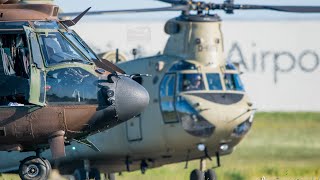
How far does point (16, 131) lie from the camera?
17219mm

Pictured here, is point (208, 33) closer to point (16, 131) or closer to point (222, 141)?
point (222, 141)

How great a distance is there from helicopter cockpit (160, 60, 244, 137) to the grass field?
3.43ft

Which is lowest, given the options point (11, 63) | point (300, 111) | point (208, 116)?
point (300, 111)

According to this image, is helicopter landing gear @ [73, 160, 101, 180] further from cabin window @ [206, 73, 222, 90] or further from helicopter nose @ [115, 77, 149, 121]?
helicopter nose @ [115, 77, 149, 121]

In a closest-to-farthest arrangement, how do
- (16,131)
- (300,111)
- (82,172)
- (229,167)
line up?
(16,131)
(82,172)
(229,167)
(300,111)

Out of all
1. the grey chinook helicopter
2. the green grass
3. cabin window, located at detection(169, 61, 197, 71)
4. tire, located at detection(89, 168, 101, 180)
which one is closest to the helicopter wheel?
the grey chinook helicopter

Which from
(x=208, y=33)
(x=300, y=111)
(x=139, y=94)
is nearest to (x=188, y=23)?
(x=208, y=33)

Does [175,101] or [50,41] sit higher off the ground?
[50,41]

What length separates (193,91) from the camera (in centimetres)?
2566

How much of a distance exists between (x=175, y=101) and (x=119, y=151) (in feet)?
4.26

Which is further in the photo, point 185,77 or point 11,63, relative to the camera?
point 185,77

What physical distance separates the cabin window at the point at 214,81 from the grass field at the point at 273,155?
5.30 feet

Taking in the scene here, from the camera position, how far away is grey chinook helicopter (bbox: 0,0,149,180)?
17188 millimetres

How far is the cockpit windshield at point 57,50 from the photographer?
17.3 m
